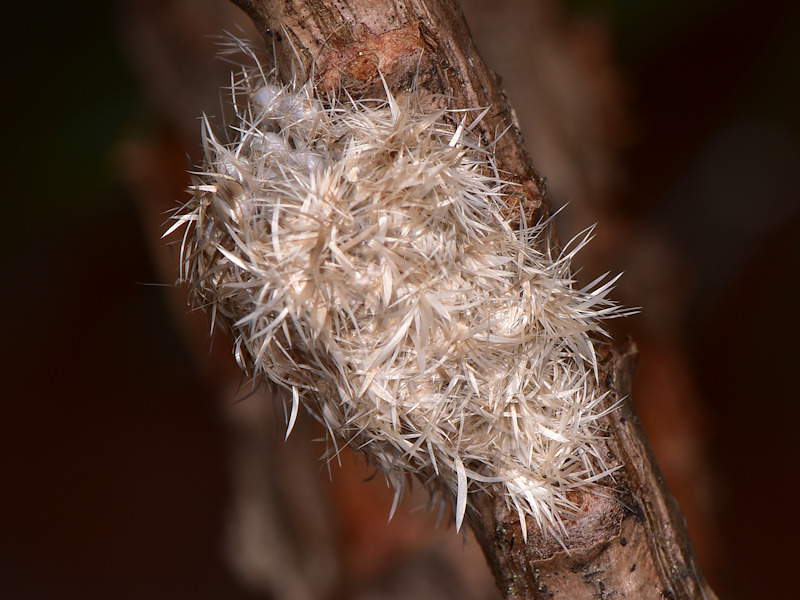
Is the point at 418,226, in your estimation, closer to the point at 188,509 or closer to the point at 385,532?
the point at 385,532

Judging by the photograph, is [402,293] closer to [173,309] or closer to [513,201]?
[513,201]

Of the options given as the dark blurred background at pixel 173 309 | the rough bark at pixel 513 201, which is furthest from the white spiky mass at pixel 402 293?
the dark blurred background at pixel 173 309

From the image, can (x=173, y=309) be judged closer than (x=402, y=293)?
No

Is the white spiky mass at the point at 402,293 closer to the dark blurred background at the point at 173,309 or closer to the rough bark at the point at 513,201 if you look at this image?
the rough bark at the point at 513,201

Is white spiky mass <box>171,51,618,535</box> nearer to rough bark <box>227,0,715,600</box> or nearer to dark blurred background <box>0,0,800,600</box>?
rough bark <box>227,0,715,600</box>

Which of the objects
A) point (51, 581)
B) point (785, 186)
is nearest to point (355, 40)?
point (785, 186)

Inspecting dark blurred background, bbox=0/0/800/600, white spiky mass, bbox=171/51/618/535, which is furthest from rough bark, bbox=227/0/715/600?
dark blurred background, bbox=0/0/800/600

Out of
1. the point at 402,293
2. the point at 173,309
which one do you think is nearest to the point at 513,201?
the point at 402,293
